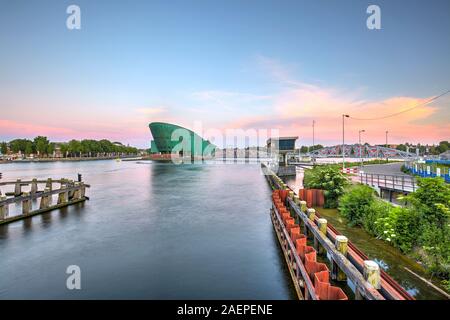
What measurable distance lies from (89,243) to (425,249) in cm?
1413

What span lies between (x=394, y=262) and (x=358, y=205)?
16.5 ft

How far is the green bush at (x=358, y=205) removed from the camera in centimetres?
1419

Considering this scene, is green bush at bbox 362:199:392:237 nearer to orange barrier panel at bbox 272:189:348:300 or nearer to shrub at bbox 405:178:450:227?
shrub at bbox 405:178:450:227

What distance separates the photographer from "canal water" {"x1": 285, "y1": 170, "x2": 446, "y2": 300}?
7.75 metres

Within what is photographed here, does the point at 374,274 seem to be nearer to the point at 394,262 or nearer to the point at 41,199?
the point at 394,262

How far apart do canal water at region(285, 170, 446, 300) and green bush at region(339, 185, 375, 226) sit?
1.44 feet

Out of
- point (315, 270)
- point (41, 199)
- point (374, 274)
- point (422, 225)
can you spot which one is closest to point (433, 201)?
point (422, 225)

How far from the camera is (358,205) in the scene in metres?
14.6

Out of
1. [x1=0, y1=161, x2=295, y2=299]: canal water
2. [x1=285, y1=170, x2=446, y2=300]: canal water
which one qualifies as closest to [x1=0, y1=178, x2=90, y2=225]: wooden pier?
[x1=0, y1=161, x2=295, y2=299]: canal water

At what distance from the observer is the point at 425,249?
30.5ft

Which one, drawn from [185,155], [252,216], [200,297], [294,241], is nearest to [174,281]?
[200,297]

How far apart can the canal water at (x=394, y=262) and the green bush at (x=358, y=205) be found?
1.44ft

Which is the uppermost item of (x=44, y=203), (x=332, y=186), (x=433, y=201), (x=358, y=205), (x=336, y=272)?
(x=433, y=201)
